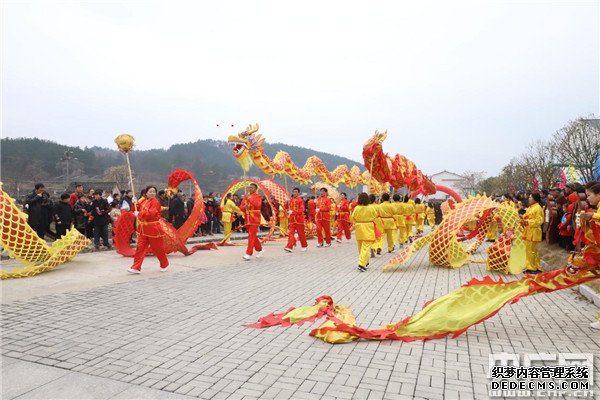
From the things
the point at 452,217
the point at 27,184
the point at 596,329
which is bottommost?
the point at 596,329

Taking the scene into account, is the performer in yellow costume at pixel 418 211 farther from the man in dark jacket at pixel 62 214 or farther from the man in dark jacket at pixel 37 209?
the man in dark jacket at pixel 37 209

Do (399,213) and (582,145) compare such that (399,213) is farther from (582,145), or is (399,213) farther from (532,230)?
(582,145)

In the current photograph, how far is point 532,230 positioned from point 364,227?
2869 millimetres

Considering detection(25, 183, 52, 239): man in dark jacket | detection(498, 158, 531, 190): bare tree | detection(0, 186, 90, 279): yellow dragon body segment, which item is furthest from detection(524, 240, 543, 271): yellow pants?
detection(498, 158, 531, 190): bare tree

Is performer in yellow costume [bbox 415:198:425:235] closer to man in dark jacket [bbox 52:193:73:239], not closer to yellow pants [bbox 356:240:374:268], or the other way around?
yellow pants [bbox 356:240:374:268]

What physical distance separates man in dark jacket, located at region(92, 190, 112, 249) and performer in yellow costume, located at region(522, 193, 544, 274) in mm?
9204

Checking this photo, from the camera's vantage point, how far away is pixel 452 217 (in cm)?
827

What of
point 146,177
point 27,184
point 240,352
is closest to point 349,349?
point 240,352

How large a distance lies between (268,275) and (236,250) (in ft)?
12.7

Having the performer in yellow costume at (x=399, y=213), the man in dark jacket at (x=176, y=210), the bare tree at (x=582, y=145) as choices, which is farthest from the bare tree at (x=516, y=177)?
the man in dark jacket at (x=176, y=210)

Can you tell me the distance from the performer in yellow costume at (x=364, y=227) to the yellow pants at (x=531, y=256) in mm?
2671

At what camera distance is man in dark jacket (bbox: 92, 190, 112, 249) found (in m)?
10.4

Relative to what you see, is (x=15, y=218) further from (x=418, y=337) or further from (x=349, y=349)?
(x=418, y=337)

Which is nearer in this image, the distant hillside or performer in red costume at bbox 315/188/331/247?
performer in red costume at bbox 315/188/331/247
